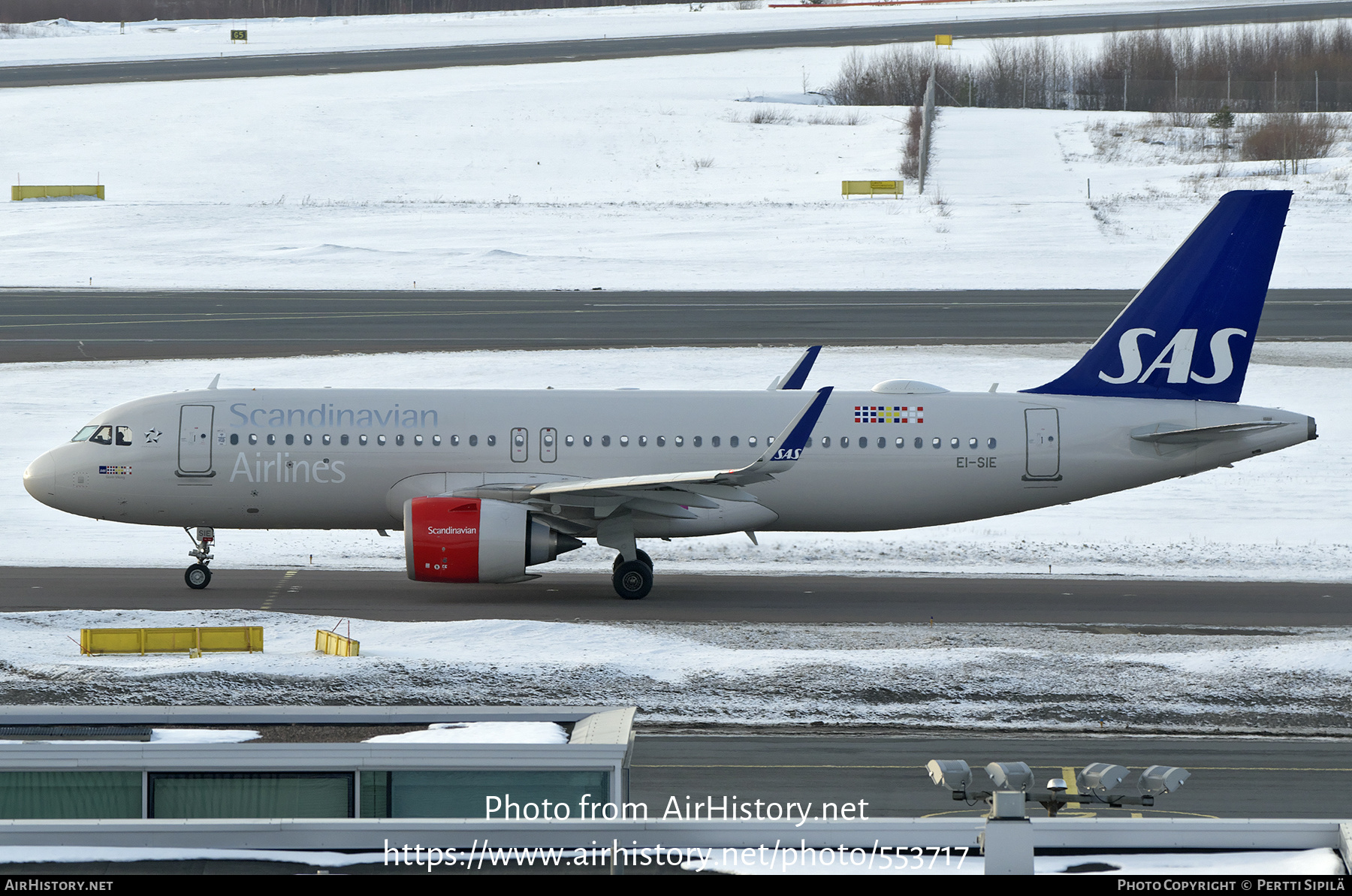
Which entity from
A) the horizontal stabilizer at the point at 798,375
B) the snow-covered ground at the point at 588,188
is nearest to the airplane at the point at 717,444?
the horizontal stabilizer at the point at 798,375

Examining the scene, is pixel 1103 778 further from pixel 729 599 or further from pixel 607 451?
pixel 607 451

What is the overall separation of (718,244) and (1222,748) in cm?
5372

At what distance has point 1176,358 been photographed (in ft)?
102

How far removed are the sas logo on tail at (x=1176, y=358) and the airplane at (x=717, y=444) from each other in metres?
0.03

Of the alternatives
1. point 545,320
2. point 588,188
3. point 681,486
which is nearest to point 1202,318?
point 681,486

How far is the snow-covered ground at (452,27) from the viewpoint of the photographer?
127 m

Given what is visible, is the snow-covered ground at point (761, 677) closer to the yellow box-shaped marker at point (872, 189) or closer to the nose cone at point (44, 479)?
the nose cone at point (44, 479)

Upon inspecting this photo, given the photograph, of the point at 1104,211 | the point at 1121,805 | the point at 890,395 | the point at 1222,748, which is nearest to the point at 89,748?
the point at 1121,805

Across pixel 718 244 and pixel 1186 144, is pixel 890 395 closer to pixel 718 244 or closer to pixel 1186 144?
pixel 718 244

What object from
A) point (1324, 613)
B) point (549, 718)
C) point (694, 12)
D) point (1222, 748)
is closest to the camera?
point (549, 718)

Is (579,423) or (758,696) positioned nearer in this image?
(758,696)

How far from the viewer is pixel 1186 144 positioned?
90312 millimetres

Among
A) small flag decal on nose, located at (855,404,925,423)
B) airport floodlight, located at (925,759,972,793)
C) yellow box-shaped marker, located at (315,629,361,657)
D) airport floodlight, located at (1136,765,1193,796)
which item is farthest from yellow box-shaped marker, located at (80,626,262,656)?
airport floodlight, located at (1136,765,1193,796)

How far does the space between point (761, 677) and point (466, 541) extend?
8099mm
